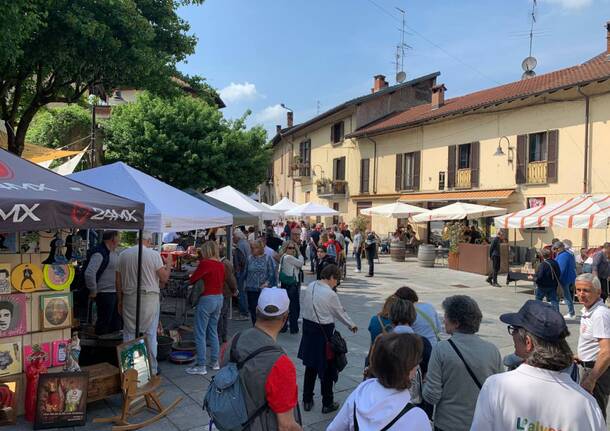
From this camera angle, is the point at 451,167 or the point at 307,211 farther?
the point at 451,167

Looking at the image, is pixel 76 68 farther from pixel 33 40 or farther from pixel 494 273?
pixel 494 273

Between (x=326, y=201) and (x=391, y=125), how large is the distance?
8579 mm

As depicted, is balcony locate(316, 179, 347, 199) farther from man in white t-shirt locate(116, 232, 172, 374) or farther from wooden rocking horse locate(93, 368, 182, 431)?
wooden rocking horse locate(93, 368, 182, 431)

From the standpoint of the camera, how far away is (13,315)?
427cm

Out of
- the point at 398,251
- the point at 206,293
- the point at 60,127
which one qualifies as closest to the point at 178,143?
the point at 60,127

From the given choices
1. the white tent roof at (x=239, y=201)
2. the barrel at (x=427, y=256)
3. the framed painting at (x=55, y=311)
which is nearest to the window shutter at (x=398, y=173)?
the barrel at (x=427, y=256)

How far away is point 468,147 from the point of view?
22.7 metres

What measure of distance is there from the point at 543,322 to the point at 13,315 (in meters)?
4.42

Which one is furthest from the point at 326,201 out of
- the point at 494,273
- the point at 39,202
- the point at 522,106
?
the point at 39,202

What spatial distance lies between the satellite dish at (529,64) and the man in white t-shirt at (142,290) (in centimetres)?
2535

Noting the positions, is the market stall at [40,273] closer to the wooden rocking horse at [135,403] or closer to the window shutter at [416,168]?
the wooden rocking horse at [135,403]

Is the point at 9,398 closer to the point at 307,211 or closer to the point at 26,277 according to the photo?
the point at 26,277

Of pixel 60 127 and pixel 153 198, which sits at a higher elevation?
pixel 60 127

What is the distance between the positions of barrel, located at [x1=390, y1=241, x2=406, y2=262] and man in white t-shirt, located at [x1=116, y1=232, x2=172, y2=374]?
636 inches
